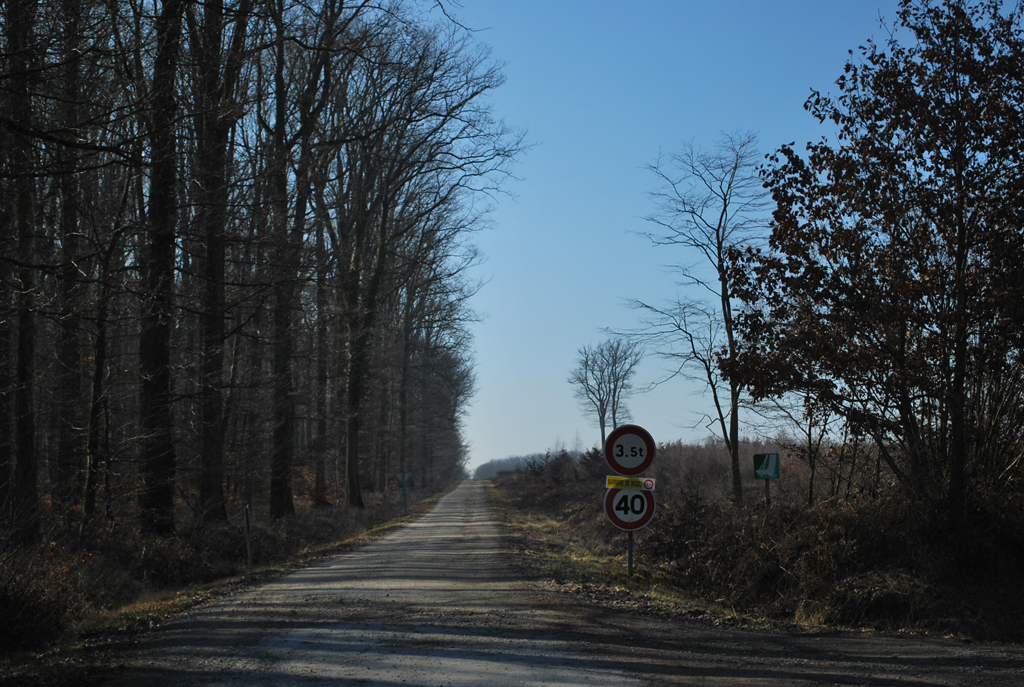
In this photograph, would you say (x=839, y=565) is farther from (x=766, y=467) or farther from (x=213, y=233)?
(x=213, y=233)

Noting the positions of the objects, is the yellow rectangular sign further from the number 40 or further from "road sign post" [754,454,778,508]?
"road sign post" [754,454,778,508]

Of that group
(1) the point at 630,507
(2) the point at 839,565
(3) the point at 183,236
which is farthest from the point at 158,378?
(2) the point at 839,565

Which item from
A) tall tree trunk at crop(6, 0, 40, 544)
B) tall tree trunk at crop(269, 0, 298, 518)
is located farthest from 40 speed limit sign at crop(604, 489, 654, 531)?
tall tree trunk at crop(269, 0, 298, 518)

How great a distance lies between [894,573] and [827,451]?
327 cm

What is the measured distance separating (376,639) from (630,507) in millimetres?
4221

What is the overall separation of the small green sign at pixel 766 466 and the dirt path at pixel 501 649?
596cm

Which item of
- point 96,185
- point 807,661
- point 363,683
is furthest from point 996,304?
point 96,185

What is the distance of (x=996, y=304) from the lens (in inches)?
395

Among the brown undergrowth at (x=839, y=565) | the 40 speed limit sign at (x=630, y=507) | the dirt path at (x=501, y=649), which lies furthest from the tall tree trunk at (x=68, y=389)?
the brown undergrowth at (x=839, y=565)

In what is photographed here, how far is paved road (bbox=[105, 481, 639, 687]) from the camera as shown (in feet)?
20.0

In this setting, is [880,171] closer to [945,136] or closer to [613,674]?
[945,136]

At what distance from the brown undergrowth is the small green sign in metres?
0.88

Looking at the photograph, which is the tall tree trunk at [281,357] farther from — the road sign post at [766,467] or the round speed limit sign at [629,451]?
the road sign post at [766,467]

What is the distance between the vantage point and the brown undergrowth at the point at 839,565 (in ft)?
30.6
